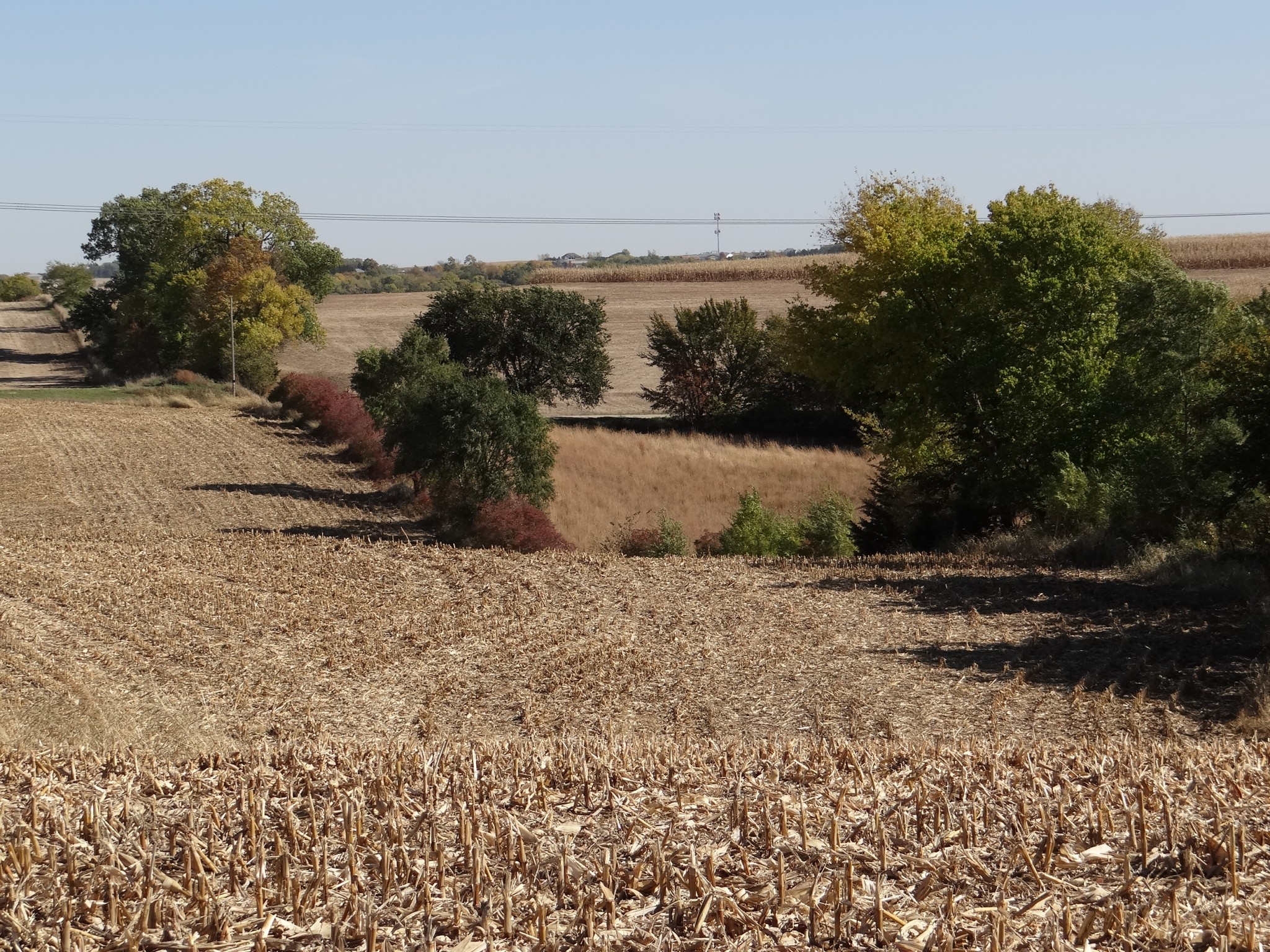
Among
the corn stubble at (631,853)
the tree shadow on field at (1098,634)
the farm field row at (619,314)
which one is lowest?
the tree shadow on field at (1098,634)

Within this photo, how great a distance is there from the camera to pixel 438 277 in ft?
597

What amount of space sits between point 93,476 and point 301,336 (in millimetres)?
37484

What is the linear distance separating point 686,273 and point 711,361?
57010 millimetres

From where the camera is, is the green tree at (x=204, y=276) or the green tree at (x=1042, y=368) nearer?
the green tree at (x=1042, y=368)

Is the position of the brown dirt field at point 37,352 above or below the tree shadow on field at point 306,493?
above

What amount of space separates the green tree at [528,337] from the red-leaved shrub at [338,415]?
32.2 feet

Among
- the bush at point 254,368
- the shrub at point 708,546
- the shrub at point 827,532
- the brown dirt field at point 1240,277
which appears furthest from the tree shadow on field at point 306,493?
the brown dirt field at point 1240,277

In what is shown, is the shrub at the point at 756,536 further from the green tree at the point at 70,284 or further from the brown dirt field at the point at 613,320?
the green tree at the point at 70,284

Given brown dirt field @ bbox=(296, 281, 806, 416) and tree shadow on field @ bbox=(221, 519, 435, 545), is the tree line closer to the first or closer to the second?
tree shadow on field @ bbox=(221, 519, 435, 545)

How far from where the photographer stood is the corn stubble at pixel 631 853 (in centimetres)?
495

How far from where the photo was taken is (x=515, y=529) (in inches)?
1210

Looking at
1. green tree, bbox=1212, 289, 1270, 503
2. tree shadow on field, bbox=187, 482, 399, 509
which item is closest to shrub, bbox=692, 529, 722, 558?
tree shadow on field, bbox=187, 482, 399, 509

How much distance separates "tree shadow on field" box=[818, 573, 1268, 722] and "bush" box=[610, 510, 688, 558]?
756cm

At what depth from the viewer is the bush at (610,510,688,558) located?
3033cm
